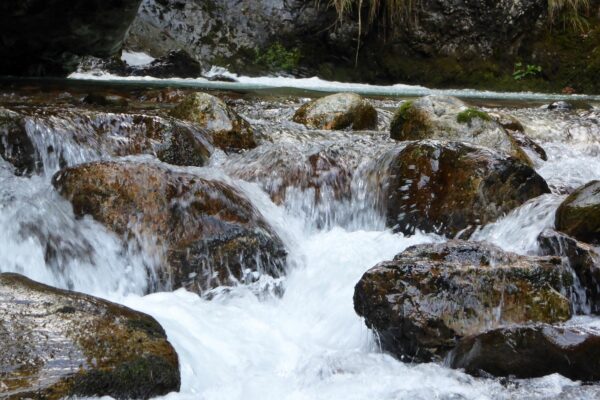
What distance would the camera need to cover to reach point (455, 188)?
5.01m

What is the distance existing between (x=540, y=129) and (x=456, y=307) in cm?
483

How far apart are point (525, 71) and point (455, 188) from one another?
806 centimetres

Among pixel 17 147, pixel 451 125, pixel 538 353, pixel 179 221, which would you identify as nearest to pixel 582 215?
pixel 538 353

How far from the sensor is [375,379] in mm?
3109

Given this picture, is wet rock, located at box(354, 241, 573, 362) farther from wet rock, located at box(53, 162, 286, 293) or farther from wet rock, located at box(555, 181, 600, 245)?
wet rock, located at box(53, 162, 286, 293)

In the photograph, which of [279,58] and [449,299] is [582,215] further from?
[279,58]

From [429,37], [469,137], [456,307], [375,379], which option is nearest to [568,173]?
[469,137]

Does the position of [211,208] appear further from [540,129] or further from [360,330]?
[540,129]

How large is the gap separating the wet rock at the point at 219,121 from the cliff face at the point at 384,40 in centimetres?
575

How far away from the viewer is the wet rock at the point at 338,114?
23.4 ft

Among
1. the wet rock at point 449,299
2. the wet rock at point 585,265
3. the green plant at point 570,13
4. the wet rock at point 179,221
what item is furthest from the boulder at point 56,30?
the green plant at point 570,13

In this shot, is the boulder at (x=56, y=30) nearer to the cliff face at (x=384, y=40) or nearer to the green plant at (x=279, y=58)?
the cliff face at (x=384, y=40)

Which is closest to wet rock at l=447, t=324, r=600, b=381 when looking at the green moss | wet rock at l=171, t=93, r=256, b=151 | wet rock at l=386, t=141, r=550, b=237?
wet rock at l=386, t=141, r=550, b=237

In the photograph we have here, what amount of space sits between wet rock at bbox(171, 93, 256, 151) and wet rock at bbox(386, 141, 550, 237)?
1.83 m
